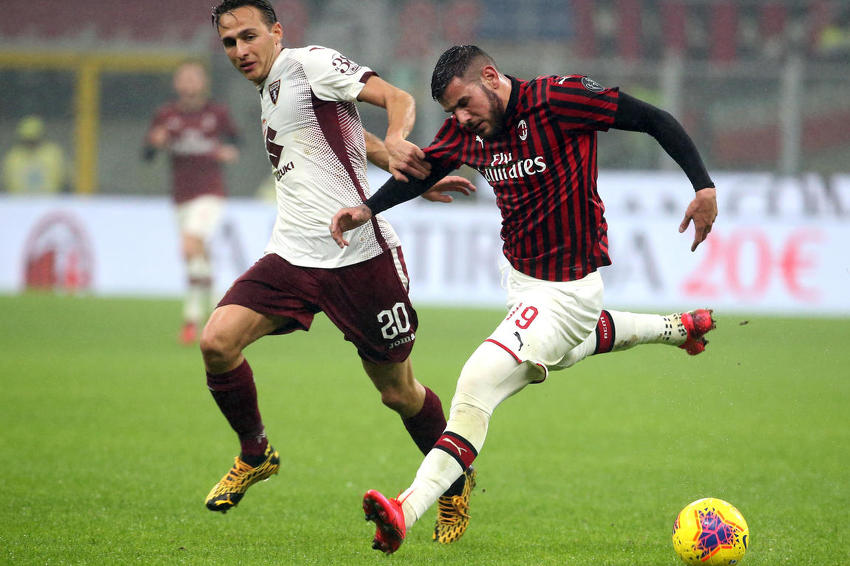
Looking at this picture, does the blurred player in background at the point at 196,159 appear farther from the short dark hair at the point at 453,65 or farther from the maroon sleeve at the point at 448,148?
the short dark hair at the point at 453,65

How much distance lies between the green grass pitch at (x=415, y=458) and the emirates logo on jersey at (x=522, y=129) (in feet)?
5.55

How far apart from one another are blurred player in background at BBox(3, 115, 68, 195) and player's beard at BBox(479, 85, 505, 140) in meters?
16.5

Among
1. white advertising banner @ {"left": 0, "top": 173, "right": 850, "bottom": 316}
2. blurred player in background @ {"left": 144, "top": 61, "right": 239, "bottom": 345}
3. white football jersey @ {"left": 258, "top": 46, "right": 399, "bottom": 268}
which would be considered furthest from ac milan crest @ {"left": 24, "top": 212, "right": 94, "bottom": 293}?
white football jersey @ {"left": 258, "top": 46, "right": 399, "bottom": 268}

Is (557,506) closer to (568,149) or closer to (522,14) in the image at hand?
(568,149)

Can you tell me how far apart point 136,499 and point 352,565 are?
1.63 m

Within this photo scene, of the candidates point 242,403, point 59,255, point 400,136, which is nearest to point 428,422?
point 242,403

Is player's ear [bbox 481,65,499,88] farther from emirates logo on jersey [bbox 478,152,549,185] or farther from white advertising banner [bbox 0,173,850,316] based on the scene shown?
white advertising banner [bbox 0,173,850,316]

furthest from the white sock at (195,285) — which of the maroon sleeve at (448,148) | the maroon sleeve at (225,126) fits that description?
the maroon sleeve at (448,148)

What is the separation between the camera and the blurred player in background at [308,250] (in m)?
5.14

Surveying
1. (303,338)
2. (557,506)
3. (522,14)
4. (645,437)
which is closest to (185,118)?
(303,338)

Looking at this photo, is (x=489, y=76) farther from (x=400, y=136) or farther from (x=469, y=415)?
(x=469, y=415)

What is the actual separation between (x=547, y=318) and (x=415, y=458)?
2460 millimetres

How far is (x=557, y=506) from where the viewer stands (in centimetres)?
560

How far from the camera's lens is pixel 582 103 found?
4.59 meters
